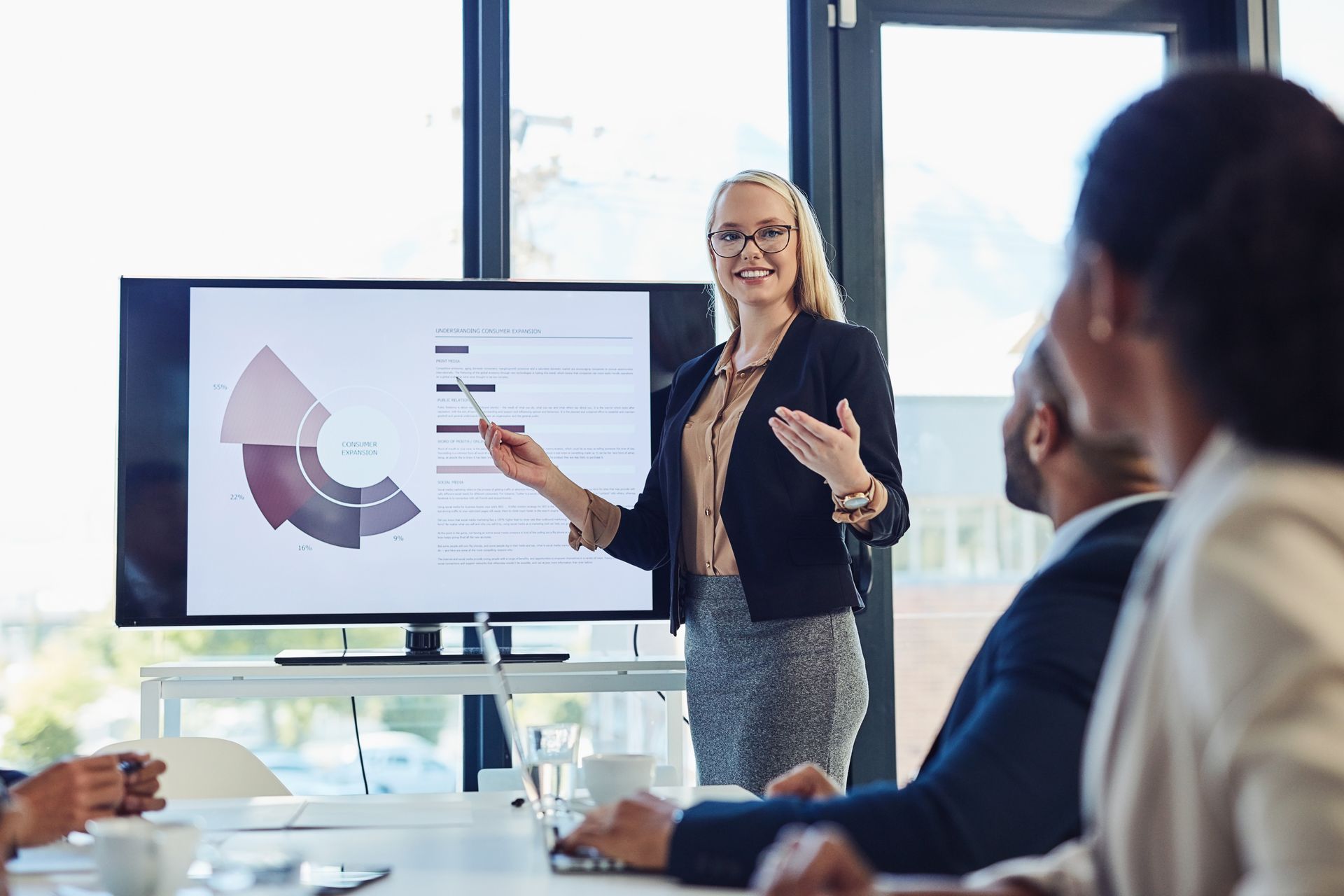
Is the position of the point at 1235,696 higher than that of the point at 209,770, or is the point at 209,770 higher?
the point at 1235,696

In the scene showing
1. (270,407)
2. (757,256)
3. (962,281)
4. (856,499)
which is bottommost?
(856,499)

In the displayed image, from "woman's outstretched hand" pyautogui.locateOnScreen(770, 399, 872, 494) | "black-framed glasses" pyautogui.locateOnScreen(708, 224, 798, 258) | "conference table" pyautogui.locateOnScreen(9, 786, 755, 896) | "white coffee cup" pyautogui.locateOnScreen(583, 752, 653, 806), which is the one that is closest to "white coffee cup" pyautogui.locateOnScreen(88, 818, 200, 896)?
"conference table" pyautogui.locateOnScreen(9, 786, 755, 896)

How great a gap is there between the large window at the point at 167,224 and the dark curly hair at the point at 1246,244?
9.47ft

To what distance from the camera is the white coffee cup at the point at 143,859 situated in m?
1.14

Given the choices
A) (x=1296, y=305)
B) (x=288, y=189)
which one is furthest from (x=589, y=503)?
(x=1296, y=305)

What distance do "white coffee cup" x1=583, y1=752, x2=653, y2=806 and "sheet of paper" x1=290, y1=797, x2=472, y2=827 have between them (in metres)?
0.23

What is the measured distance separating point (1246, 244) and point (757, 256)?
199cm

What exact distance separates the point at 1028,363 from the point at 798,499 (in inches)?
41.6

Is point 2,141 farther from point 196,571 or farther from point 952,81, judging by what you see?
point 952,81

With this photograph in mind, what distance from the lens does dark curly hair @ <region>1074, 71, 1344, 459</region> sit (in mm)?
627

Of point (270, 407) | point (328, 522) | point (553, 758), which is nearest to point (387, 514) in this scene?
point (328, 522)

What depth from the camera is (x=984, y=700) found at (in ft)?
3.85

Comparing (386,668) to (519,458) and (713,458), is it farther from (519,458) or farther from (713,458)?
(713,458)

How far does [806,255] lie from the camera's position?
2.65 m
